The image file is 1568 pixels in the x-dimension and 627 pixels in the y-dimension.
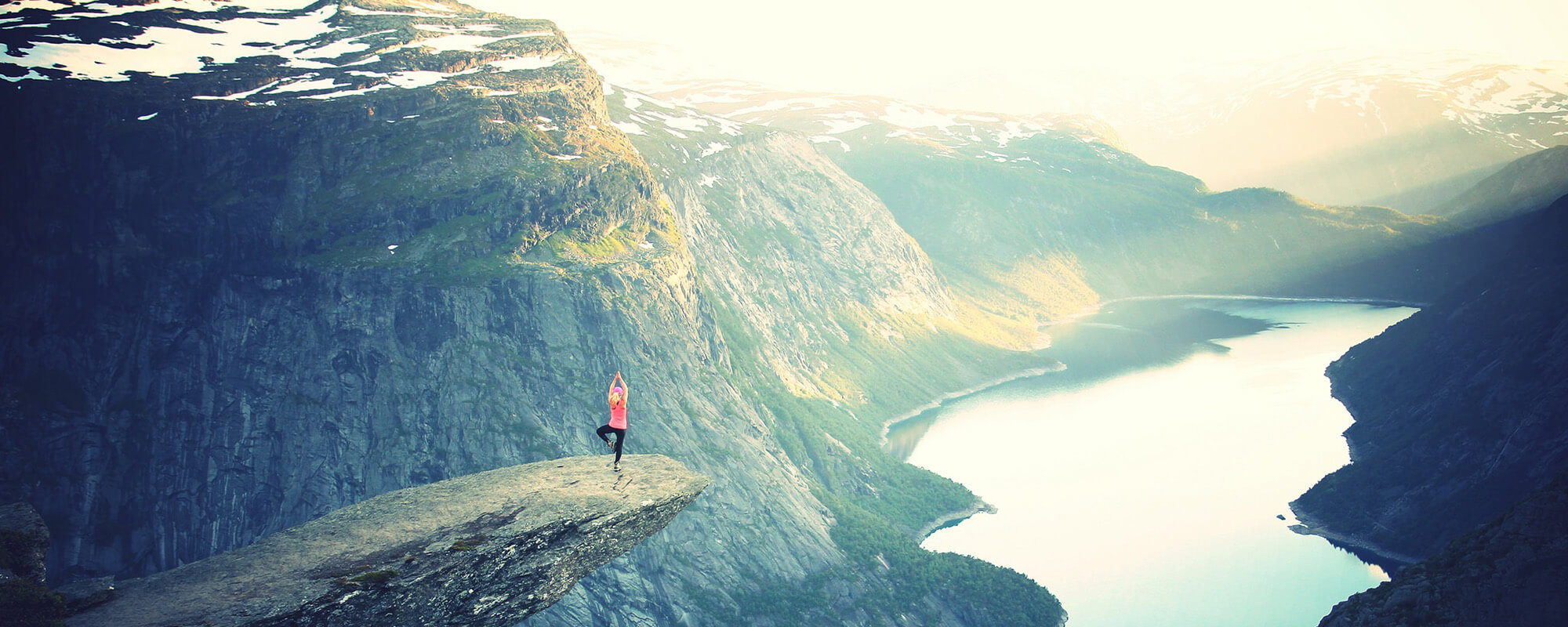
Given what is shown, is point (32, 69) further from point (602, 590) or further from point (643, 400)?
point (602, 590)

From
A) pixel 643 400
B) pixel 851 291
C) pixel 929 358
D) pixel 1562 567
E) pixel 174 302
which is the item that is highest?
pixel 1562 567

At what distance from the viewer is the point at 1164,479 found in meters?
101

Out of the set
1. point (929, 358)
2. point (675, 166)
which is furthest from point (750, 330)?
point (929, 358)

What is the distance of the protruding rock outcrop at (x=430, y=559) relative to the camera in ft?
55.6

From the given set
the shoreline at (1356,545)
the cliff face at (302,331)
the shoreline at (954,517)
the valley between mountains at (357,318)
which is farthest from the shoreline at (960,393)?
the cliff face at (302,331)

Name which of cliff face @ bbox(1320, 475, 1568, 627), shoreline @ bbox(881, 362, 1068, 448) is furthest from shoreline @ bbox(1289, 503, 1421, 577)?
shoreline @ bbox(881, 362, 1068, 448)

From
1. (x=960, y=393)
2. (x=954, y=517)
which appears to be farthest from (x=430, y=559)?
(x=960, y=393)

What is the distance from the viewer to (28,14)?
69500 mm

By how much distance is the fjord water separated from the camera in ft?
245

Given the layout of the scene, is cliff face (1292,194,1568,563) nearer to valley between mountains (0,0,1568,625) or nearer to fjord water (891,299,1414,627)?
valley between mountains (0,0,1568,625)

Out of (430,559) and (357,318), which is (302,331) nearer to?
(357,318)

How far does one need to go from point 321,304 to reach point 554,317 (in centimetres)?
1830

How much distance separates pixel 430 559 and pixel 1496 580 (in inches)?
2019

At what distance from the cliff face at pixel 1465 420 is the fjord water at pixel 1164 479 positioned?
211 inches
